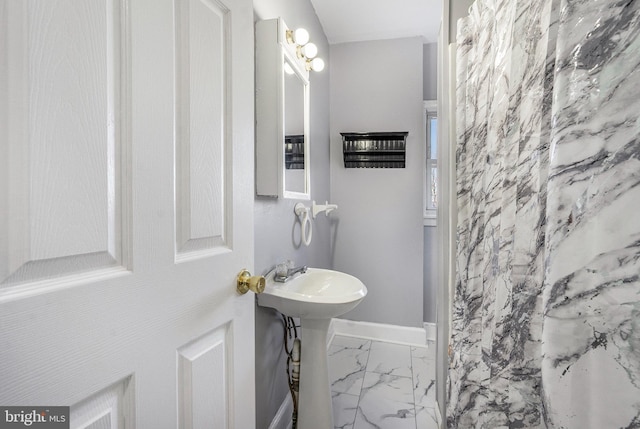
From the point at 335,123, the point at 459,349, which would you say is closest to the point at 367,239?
the point at 335,123

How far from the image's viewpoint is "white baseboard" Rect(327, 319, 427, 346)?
8.62ft

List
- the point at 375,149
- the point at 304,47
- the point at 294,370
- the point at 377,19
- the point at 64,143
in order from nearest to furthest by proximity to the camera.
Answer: the point at 64,143, the point at 294,370, the point at 304,47, the point at 377,19, the point at 375,149

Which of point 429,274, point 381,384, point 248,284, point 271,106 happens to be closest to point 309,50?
point 271,106

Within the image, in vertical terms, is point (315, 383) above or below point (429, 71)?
below

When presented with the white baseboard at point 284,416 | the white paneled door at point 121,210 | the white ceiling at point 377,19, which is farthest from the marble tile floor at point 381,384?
the white ceiling at point 377,19

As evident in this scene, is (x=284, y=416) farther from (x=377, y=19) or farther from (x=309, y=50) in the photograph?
(x=377, y=19)

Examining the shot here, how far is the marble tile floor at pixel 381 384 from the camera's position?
1.74m

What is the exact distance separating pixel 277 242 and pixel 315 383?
2.41 ft

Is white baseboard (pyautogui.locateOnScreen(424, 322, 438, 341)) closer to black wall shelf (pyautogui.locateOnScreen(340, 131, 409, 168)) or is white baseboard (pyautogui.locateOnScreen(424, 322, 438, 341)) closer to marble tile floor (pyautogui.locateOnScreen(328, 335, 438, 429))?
marble tile floor (pyautogui.locateOnScreen(328, 335, 438, 429))

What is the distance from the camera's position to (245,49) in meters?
0.83

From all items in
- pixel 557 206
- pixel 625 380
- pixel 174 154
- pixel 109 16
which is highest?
Result: pixel 109 16

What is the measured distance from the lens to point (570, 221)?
22.1 inches

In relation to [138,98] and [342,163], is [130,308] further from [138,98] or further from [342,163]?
[342,163]

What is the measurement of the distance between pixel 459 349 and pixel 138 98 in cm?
134
